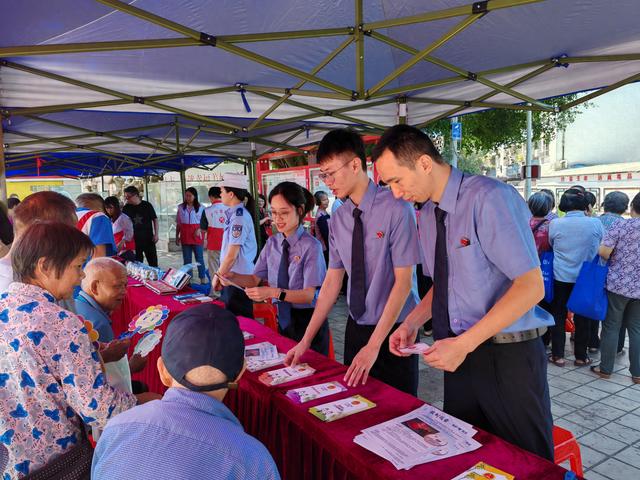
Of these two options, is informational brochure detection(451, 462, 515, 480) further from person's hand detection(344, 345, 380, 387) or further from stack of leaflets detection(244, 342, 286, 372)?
stack of leaflets detection(244, 342, 286, 372)

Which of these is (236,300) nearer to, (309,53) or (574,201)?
(309,53)

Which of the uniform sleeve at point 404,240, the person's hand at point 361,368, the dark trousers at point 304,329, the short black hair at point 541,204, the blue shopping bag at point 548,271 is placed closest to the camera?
the person's hand at point 361,368

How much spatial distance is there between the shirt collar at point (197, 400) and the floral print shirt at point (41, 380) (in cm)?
53

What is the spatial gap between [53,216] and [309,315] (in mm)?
1503

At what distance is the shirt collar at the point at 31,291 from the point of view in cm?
132

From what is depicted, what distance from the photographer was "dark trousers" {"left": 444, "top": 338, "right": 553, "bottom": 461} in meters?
1.44

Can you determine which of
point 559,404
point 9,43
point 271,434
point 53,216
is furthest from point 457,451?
point 9,43

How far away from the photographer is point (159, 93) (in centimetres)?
416

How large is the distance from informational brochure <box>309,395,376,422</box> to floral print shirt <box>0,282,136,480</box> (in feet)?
2.13

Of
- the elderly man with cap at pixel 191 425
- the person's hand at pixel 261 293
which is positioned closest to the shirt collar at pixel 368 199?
the person's hand at pixel 261 293

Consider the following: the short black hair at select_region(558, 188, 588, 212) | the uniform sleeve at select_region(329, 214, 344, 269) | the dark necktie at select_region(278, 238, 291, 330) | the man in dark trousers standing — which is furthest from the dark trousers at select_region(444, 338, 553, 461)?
the man in dark trousers standing

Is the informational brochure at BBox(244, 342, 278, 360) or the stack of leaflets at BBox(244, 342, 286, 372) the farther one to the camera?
the informational brochure at BBox(244, 342, 278, 360)

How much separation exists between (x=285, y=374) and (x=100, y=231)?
3.05 m

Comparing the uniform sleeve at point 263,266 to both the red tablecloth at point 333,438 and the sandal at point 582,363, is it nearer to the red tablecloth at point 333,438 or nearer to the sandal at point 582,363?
the red tablecloth at point 333,438
